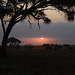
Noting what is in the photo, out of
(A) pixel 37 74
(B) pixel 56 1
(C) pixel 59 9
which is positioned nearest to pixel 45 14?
(C) pixel 59 9

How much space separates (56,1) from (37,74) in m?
10.5

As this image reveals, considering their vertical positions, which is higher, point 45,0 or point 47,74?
point 45,0

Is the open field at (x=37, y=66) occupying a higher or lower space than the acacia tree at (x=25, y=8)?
lower

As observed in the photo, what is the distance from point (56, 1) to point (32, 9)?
2793 mm

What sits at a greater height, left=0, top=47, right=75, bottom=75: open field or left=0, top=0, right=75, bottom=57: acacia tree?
left=0, top=0, right=75, bottom=57: acacia tree

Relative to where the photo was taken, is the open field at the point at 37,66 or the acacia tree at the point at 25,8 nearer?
the open field at the point at 37,66

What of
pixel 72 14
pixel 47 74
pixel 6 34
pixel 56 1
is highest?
pixel 56 1

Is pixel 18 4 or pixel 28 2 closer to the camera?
pixel 28 2

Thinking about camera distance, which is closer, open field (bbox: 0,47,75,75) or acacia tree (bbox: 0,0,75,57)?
open field (bbox: 0,47,75,75)

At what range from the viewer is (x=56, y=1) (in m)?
18.4

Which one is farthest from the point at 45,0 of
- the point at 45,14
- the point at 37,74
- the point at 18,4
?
the point at 37,74

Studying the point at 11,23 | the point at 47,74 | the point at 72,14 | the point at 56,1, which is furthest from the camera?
the point at 72,14

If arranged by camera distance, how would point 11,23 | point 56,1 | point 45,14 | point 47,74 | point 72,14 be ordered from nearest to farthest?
point 47,74, point 56,1, point 11,23, point 72,14, point 45,14

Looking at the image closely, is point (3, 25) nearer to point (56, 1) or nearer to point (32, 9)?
point (32, 9)
